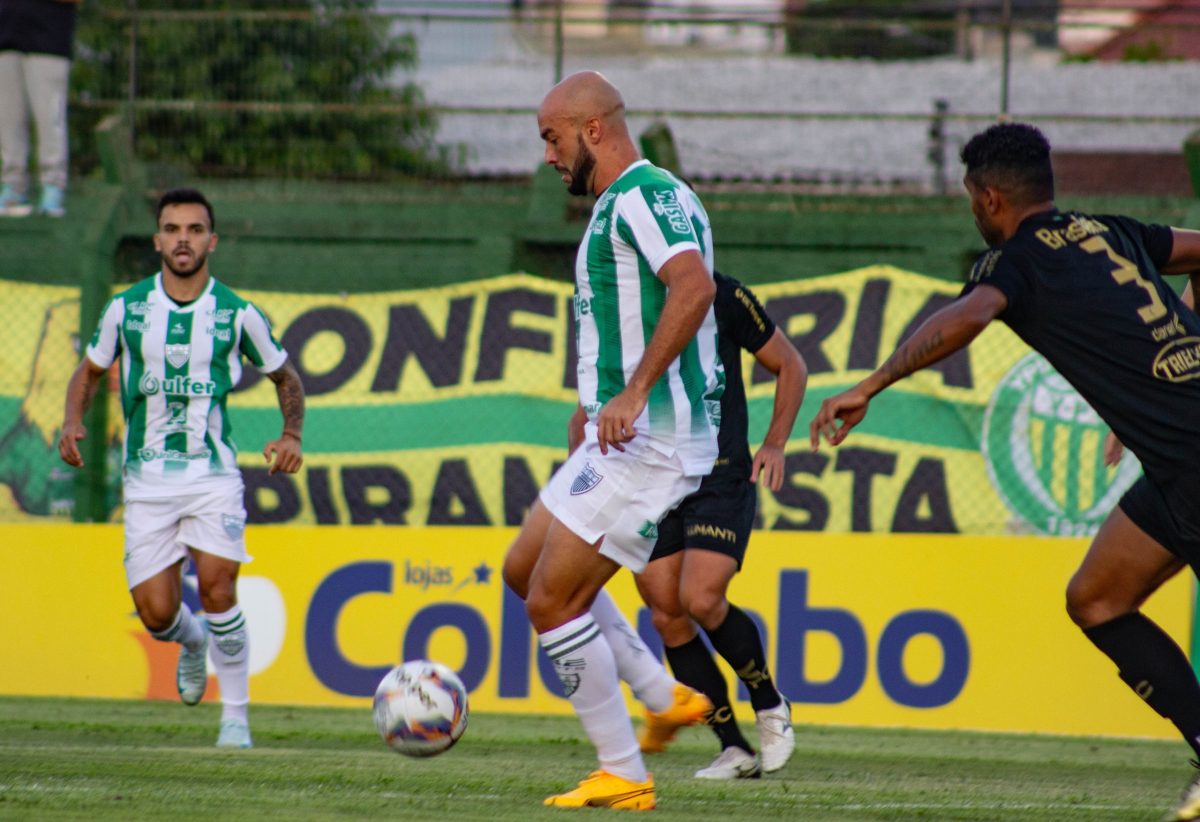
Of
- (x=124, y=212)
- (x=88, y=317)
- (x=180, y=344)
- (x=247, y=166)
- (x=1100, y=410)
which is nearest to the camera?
(x=1100, y=410)

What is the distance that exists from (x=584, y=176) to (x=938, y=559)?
5.07 metres

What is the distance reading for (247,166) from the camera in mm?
13000

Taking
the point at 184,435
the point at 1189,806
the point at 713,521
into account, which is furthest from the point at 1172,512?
the point at 184,435

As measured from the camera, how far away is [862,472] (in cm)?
1072

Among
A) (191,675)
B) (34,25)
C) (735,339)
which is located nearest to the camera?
(735,339)

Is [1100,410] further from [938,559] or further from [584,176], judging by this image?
[938,559]

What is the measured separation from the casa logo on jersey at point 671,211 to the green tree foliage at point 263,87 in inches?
305

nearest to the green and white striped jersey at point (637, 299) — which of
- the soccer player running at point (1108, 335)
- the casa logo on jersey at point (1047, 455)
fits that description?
the soccer player running at point (1108, 335)

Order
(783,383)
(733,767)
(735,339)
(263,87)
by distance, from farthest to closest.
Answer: (263,87) < (735,339) < (783,383) < (733,767)

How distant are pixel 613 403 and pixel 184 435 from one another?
338 centimetres

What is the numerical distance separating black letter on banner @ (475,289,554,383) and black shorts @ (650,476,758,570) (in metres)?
4.87

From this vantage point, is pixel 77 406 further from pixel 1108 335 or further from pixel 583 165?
pixel 1108 335

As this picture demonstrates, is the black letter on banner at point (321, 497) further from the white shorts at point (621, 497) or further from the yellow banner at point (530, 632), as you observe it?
the white shorts at point (621, 497)

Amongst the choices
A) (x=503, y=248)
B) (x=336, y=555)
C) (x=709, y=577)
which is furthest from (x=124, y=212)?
(x=709, y=577)
